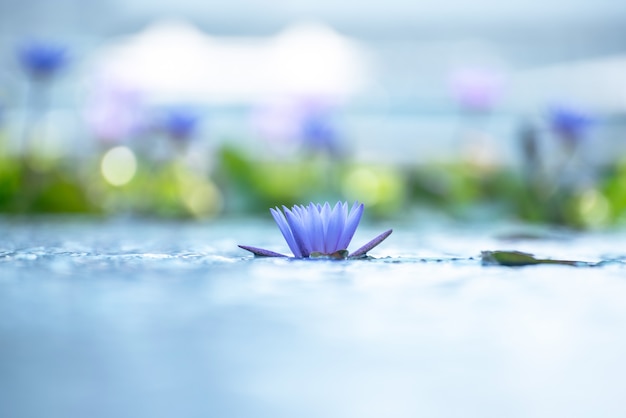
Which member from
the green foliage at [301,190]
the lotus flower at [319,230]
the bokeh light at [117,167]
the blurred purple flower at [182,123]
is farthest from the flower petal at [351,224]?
the bokeh light at [117,167]

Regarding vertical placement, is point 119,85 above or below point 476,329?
above

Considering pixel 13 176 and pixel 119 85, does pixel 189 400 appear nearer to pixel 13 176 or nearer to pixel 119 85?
pixel 13 176

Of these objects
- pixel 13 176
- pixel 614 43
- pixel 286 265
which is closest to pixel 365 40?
pixel 614 43

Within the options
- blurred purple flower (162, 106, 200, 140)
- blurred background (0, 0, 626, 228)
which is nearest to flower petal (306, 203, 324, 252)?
blurred purple flower (162, 106, 200, 140)

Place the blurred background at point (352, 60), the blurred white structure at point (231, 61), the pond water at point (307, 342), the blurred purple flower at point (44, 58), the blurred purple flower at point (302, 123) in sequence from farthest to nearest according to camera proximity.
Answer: the blurred white structure at point (231, 61)
the blurred background at point (352, 60)
the blurred purple flower at point (302, 123)
the blurred purple flower at point (44, 58)
the pond water at point (307, 342)

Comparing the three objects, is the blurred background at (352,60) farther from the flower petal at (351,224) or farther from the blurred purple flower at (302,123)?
the flower petal at (351,224)

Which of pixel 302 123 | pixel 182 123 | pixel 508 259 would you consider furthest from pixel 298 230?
pixel 302 123

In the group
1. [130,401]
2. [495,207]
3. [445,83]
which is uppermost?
[445,83]
